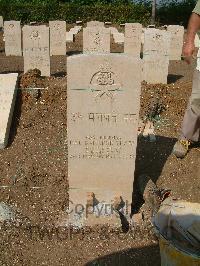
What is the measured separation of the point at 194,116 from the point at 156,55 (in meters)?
4.08

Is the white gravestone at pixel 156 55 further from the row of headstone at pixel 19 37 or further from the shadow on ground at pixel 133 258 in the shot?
the shadow on ground at pixel 133 258

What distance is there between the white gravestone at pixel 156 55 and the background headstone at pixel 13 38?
4.94m

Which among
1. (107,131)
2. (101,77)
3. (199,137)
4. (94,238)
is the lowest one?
(94,238)

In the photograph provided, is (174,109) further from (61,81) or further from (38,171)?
(38,171)

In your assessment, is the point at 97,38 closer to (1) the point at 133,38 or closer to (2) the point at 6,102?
(1) the point at 133,38

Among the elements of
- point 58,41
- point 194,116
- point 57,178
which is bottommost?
point 57,178

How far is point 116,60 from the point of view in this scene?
159 inches

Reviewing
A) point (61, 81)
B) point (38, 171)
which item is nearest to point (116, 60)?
point (38, 171)

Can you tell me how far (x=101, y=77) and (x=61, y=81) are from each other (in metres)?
4.79

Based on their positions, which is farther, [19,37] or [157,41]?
[19,37]

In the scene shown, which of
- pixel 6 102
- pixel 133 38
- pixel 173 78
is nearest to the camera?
pixel 6 102

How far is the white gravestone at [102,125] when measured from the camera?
4074mm

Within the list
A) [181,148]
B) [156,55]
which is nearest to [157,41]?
[156,55]

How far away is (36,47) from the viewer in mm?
10312
